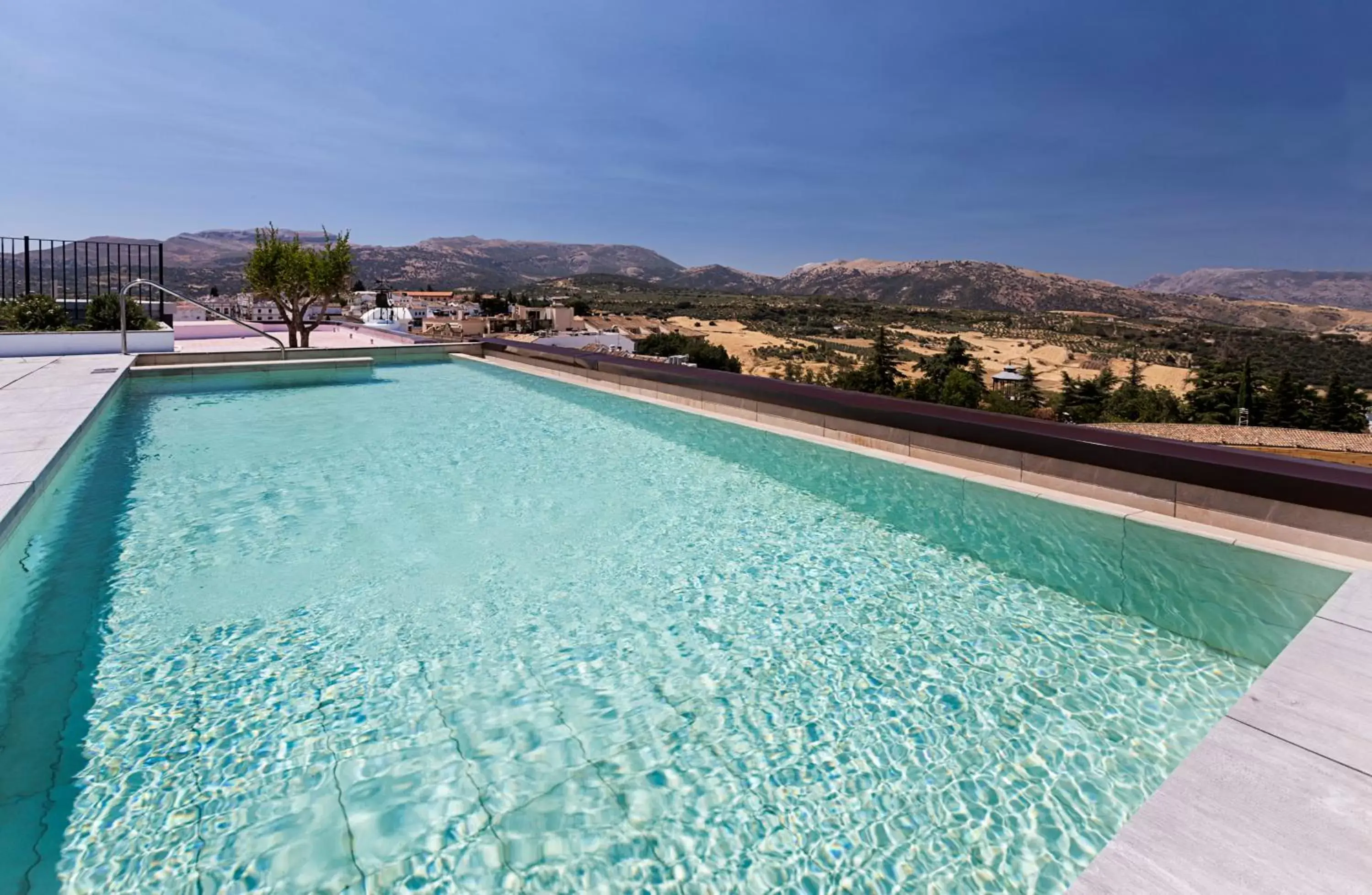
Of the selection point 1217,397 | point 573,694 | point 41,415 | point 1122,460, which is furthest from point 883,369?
point 573,694

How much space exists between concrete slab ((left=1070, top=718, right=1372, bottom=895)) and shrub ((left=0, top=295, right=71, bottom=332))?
1825cm

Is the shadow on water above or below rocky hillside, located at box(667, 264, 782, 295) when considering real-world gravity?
below

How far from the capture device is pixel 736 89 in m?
25.0

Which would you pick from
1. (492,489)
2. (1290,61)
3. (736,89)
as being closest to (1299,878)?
(492,489)

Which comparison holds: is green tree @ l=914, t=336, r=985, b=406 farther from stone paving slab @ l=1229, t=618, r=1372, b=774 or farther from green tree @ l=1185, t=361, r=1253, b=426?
stone paving slab @ l=1229, t=618, r=1372, b=774

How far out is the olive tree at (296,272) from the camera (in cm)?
1533

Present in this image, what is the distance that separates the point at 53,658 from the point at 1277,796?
12.9ft

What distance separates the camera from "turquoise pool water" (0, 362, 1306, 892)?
174cm

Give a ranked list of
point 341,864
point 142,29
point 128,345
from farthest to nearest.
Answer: point 142,29 < point 128,345 < point 341,864

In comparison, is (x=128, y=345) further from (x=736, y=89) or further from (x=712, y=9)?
(x=736, y=89)

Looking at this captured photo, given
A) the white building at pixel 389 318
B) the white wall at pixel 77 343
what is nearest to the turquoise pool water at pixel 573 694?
the white wall at pixel 77 343

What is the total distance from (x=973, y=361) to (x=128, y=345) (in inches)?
1597

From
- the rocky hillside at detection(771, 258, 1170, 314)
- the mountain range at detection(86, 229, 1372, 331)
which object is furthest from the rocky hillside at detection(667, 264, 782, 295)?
the rocky hillside at detection(771, 258, 1170, 314)

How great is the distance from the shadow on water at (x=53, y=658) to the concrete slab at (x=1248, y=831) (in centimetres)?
244
